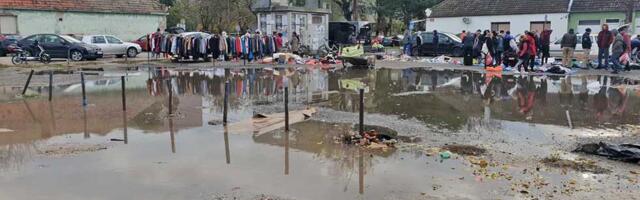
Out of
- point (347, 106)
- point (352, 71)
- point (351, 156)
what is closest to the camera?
point (351, 156)

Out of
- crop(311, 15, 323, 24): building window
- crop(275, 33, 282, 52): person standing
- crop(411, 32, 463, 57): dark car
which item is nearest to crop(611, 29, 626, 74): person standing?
crop(411, 32, 463, 57): dark car

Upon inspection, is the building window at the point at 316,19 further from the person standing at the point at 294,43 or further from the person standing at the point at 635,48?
the person standing at the point at 635,48

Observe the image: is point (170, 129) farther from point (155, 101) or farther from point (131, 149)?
point (155, 101)

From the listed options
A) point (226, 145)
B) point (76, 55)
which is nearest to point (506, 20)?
point (76, 55)

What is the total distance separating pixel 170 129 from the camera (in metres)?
9.88

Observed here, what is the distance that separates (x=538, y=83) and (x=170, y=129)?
11.3 metres

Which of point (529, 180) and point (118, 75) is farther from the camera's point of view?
point (118, 75)

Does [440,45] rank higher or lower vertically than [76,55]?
higher

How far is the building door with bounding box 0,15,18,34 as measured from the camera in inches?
1233

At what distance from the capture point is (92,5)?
34781 millimetres

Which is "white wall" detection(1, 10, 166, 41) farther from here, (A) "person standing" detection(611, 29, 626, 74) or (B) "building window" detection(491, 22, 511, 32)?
(A) "person standing" detection(611, 29, 626, 74)

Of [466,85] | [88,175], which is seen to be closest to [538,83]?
[466,85]

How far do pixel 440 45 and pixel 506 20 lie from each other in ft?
41.1

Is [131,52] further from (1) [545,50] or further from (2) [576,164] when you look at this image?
(2) [576,164]
